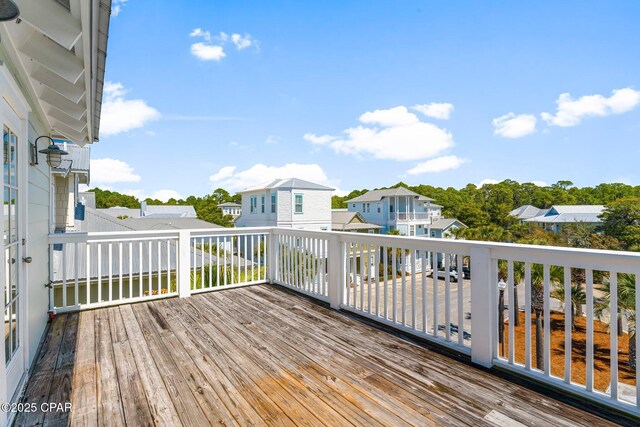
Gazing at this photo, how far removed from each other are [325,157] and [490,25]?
27564mm

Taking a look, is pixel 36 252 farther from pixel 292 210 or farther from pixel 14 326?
pixel 292 210

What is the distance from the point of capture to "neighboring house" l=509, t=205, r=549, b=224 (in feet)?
135

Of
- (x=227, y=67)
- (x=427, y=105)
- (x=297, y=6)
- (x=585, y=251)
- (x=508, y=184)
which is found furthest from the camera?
(x=508, y=184)

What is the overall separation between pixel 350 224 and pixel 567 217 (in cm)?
2605

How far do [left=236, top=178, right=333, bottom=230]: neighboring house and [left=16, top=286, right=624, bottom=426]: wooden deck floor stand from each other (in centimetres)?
1506

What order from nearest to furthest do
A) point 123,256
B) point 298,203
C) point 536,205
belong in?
point 123,256 → point 298,203 → point 536,205

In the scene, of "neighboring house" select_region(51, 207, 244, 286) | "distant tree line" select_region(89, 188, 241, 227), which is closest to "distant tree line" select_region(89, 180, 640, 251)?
"distant tree line" select_region(89, 188, 241, 227)

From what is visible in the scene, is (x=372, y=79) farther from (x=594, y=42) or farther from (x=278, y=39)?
(x=594, y=42)

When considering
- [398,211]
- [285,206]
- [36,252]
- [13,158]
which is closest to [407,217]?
[398,211]

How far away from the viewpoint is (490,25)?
11.0 metres

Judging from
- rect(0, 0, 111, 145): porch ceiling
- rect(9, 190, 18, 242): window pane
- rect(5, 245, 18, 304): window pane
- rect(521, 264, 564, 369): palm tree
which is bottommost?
rect(521, 264, 564, 369): palm tree

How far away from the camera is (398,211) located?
2478 cm

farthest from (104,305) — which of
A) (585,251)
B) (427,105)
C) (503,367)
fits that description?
(427,105)

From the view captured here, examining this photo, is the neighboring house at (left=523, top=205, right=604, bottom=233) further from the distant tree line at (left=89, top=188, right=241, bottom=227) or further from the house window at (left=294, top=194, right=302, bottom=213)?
the distant tree line at (left=89, top=188, right=241, bottom=227)
